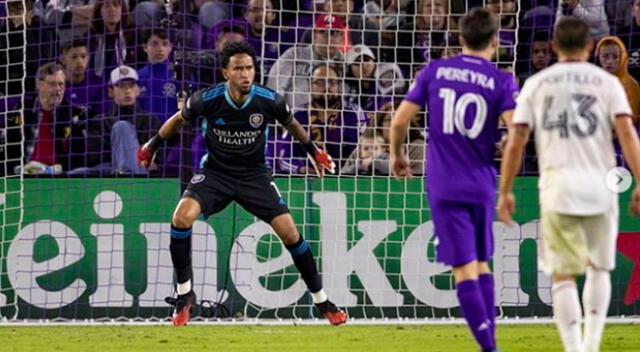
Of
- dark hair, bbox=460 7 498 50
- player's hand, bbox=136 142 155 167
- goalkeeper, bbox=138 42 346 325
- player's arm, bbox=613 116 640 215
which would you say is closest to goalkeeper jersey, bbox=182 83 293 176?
goalkeeper, bbox=138 42 346 325

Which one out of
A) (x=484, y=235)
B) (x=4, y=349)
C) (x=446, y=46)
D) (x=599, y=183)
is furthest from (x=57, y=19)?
(x=599, y=183)

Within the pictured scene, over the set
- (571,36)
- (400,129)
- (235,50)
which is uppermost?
(235,50)

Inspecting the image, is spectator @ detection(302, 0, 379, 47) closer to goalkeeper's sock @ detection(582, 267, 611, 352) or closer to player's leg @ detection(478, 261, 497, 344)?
player's leg @ detection(478, 261, 497, 344)

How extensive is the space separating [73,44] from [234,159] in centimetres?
411

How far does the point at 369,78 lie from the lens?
52.7ft

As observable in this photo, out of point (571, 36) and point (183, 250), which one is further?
point (183, 250)

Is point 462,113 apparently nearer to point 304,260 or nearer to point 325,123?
point 304,260

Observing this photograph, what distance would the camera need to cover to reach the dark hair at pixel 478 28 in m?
9.36

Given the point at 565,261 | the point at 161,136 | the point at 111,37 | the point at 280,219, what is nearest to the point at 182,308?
the point at 280,219

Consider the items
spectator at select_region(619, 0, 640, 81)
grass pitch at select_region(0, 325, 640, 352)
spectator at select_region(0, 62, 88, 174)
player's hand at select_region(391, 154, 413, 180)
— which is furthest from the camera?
spectator at select_region(0, 62, 88, 174)

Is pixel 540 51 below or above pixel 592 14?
below

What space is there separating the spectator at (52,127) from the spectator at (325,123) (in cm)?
212

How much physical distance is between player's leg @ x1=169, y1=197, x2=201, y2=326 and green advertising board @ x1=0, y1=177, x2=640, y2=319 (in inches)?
90.9

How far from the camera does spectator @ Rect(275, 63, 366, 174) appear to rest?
15906mm
